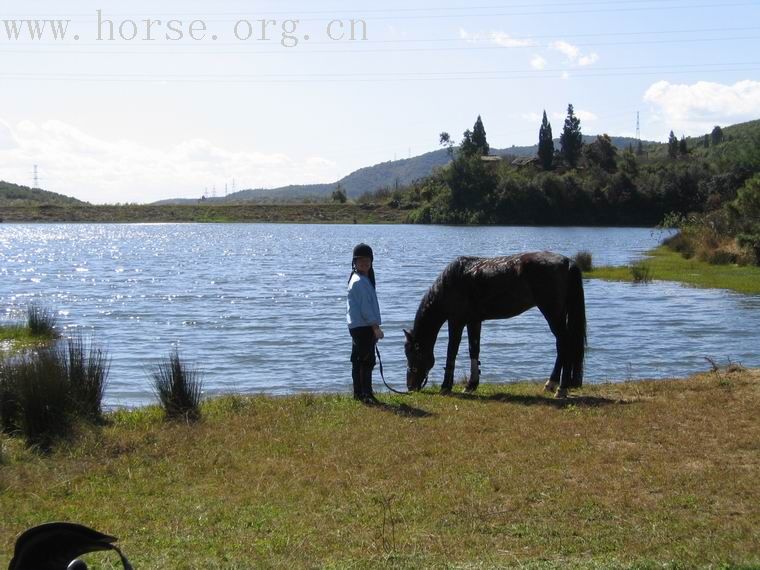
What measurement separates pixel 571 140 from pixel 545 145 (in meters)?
3.54

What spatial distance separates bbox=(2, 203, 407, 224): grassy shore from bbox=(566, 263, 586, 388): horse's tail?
103 meters

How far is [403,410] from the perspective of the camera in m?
10.8

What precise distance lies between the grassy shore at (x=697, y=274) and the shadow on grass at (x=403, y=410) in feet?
67.3

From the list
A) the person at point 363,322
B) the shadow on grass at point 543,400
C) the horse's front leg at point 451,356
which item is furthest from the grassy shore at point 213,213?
the person at point 363,322

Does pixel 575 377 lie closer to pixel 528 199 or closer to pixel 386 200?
pixel 528 199

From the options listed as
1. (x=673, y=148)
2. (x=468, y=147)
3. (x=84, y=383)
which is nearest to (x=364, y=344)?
(x=84, y=383)

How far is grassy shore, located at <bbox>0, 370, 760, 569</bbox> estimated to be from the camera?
19.1ft

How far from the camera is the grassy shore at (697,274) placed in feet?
100

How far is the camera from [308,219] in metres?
116

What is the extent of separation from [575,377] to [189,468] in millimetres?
5737

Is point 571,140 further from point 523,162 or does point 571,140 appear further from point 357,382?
point 357,382

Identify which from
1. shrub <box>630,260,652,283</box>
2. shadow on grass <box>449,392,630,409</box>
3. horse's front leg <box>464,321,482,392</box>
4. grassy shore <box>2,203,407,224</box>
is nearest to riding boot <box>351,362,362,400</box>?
shadow on grass <box>449,392,630,409</box>

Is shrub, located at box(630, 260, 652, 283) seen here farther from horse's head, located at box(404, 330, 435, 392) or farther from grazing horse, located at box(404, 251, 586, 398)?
horse's head, located at box(404, 330, 435, 392)

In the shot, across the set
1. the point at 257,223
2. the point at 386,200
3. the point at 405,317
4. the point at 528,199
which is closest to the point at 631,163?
the point at 528,199
